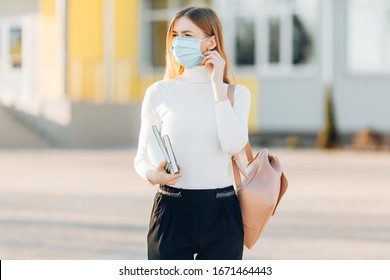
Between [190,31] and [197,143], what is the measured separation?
1.25ft

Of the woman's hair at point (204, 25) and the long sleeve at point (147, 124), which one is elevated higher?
the woman's hair at point (204, 25)

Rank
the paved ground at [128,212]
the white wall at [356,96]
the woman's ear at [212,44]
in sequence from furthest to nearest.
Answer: the white wall at [356,96], the paved ground at [128,212], the woman's ear at [212,44]

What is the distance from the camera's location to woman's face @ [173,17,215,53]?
322 cm

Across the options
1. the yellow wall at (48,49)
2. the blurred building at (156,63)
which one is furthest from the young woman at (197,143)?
the yellow wall at (48,49)

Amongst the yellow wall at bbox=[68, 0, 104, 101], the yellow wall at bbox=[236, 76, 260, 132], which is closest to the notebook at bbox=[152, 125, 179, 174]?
the yellow wall at bbox=[236, 76, 260, 132]

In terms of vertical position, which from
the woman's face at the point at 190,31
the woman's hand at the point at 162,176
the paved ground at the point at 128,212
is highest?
the woman's face at the point at 190,31

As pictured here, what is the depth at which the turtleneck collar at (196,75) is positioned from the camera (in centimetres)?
326

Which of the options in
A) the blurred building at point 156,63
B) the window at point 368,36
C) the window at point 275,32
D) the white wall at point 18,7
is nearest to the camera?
the window at point 368,36

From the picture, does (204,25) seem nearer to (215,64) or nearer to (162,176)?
(215,64)

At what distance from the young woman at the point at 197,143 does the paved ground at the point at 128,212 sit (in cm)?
373

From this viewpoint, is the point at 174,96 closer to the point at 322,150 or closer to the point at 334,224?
the point at 334,224

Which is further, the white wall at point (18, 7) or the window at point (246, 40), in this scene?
the white wall at point (18, 7)

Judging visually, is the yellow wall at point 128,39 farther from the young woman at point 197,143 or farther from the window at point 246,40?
the young woman at point 197,143
